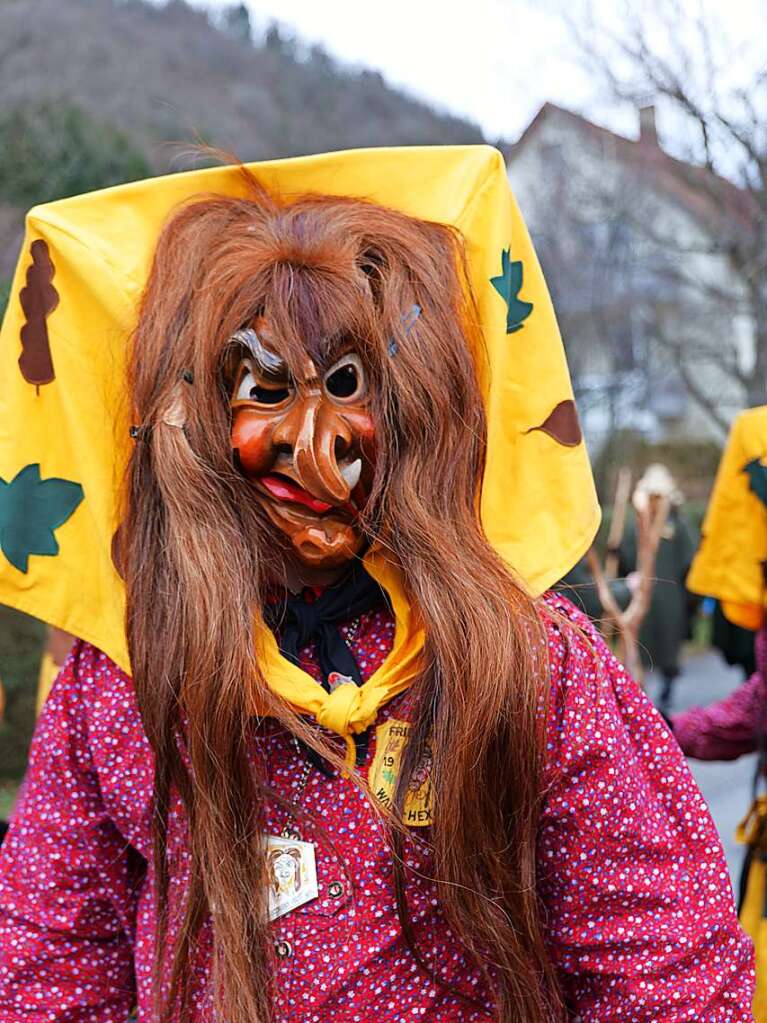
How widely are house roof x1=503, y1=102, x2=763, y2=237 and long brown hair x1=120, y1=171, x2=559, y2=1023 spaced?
403cm

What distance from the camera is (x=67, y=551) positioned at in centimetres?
172

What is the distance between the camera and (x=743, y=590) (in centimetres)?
250

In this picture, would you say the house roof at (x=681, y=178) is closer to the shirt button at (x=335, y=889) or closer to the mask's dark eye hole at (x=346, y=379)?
the mask's dark eye hole at (x=346, y=379)

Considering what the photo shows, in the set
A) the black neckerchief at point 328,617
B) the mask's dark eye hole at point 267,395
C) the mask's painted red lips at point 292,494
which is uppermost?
the mask's dark eye hole at point 267,395

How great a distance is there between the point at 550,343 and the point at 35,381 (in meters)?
0.84

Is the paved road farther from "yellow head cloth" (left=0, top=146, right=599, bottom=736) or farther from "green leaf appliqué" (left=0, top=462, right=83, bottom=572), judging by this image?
"green leaf appliqué" (left=0, top=462, right=83, bottom=572)

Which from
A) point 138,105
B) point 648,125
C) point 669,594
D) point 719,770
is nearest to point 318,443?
point 648,125

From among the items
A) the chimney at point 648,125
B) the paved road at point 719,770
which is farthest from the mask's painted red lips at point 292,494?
the chimney at point 648,125

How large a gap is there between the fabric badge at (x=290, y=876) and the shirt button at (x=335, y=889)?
0.02 metres

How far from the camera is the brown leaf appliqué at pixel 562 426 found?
1.69 metres

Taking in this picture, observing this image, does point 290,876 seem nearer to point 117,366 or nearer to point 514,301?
point 117,366

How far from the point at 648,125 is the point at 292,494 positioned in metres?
4.71

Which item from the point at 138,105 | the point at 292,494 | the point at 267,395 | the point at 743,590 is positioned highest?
the point at 138,105

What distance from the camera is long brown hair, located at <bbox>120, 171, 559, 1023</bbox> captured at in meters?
1.40
